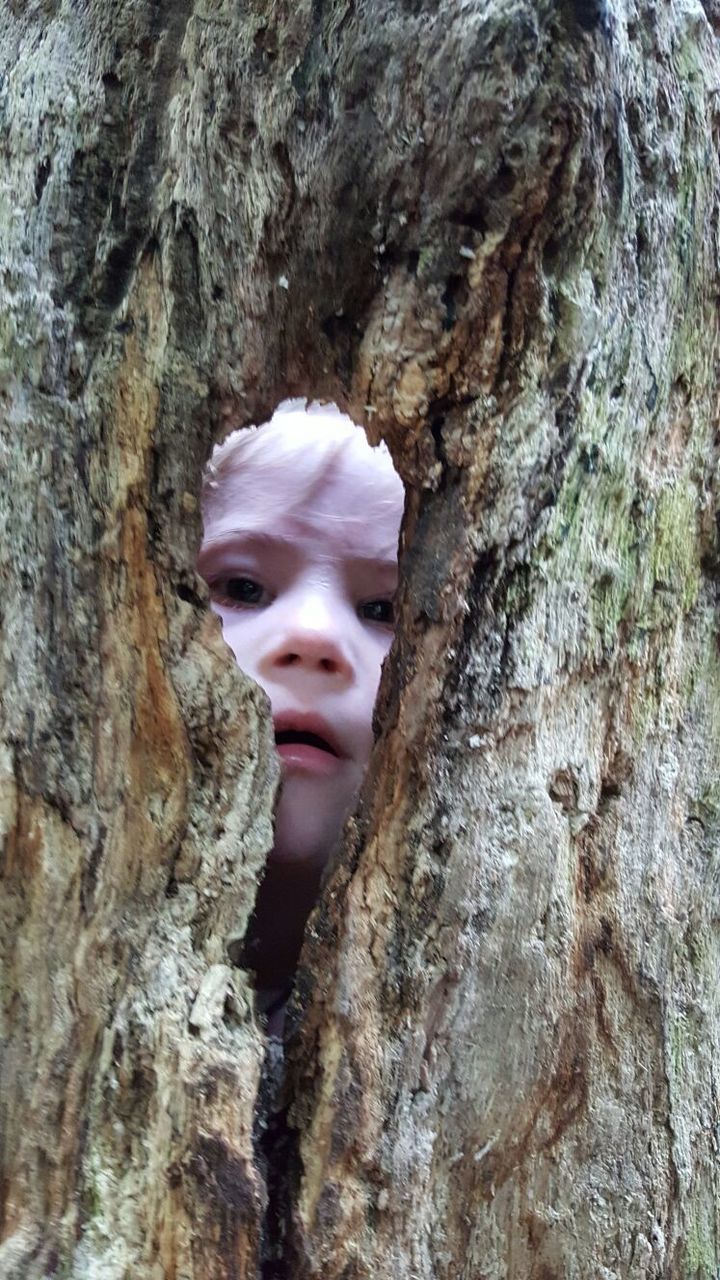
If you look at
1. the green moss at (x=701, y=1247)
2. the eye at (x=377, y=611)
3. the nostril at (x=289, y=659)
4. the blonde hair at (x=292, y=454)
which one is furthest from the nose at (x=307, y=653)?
the green moss at (x=701, y=1247)

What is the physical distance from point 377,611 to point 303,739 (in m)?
0.23

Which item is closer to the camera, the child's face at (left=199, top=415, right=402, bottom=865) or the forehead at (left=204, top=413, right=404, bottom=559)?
the child's face at (left=199, top=415, right=402, bottom=865)

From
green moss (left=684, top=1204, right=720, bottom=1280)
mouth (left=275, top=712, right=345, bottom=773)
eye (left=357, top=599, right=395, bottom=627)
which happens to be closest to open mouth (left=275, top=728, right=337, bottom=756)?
mouth (left=275, top=712, right=345, bottom=773)

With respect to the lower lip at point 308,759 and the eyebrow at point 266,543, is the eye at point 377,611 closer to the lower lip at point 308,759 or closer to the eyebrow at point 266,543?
the eyebrow at point 266,543

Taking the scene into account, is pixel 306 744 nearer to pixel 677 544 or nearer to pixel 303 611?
pixel 303 611

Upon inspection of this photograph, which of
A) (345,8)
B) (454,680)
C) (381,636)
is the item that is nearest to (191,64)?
(345,8)

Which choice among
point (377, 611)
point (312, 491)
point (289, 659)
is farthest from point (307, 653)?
point (312, 491)

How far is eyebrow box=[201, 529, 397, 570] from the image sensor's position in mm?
1433

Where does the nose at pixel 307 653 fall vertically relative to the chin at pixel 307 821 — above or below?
above

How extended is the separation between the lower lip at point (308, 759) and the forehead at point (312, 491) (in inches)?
11.1

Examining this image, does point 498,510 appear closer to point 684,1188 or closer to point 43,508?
point 43,508

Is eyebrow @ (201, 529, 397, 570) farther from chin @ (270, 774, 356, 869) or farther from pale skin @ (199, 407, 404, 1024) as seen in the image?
chin @ (270, 774, 356, 869)

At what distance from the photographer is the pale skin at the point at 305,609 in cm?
127

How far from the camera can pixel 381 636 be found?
1413 millimetres
